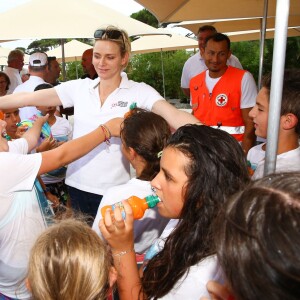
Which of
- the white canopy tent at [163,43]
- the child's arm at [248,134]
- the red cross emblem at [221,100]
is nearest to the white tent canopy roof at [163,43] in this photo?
the white canopy tent at [163,43]

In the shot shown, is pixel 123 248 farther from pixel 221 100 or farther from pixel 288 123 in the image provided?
pixel 221 100

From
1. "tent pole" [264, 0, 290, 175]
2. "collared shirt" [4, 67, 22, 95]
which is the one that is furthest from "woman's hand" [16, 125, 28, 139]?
"collared shirt" [4, 67, 22, 95]

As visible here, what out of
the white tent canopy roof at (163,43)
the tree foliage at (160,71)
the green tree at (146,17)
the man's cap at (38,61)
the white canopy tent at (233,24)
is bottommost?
the tree foliage at (160,71)

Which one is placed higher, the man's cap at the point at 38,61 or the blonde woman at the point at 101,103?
the man's cap at the point at 38,61

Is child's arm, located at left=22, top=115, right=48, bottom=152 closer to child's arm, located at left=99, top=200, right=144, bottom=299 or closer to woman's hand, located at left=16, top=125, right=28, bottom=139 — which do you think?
woman's hand, located at left=16, top=125, right=28, bottom=139

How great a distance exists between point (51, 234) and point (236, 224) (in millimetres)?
727

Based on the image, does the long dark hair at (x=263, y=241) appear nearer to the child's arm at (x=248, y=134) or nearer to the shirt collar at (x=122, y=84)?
the shirt collar at (x=122, y=84)

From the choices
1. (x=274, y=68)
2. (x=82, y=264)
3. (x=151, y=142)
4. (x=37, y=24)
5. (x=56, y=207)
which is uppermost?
(x=37, y=24)

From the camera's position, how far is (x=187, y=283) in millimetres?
1319

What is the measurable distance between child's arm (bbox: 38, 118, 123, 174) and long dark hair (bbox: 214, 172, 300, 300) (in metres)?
1.32

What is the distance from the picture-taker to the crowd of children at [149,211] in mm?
799

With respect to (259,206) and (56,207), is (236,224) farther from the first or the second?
(56,207)

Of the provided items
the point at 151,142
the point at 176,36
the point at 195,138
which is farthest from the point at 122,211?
the point at 176,36

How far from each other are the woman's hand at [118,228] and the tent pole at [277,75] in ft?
1.78
